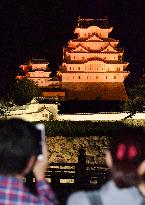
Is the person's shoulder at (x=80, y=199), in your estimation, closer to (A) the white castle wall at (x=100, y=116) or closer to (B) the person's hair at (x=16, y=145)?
(B) the person's hair at (x=16, y=145)

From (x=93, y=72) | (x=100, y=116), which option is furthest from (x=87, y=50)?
(x=100, y=116)

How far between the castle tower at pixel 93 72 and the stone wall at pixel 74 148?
73.8ft

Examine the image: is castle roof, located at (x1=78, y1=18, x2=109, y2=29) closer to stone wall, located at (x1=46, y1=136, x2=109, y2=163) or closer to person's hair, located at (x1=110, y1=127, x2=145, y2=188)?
stone wall, located at (x1=46, y1=136, x2=109, y2=163)

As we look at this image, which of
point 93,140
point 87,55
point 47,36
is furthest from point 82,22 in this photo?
point 93,140

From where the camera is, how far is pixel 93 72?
52.8m

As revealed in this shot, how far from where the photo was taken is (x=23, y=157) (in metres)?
2.78

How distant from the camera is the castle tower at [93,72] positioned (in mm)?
51656

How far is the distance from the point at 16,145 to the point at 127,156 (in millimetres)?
650

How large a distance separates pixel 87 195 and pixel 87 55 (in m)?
52.2

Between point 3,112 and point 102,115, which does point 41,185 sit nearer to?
point 3,112

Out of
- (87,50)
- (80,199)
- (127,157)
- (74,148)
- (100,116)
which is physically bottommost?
(87,50)

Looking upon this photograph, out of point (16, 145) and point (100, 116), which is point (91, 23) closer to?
point (100, 116)

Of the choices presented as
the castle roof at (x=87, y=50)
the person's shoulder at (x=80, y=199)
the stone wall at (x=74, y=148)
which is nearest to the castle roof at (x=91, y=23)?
the castle roof at (x=87, y=50)

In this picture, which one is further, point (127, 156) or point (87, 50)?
point (87, 50)
